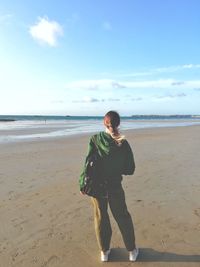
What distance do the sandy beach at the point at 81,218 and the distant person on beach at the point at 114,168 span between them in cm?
55

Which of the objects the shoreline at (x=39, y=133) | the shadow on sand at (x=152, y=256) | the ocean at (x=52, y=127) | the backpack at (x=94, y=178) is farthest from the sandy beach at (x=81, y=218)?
the ocean at (x=52, y=127)

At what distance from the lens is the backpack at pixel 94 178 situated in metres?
4.54

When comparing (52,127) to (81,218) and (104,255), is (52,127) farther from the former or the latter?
(104,255)

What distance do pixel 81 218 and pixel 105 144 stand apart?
2509 millimetres

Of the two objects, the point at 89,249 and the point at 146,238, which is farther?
the point at 146,238

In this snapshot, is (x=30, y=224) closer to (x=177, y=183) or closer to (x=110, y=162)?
(x=110, y=162)

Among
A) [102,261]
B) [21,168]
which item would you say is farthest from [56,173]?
[102,261]

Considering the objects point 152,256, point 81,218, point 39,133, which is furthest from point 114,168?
point 39,133

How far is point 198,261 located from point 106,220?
4.61ft

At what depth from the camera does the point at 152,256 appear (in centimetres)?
495

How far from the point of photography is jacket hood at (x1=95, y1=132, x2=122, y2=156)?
4496 mm

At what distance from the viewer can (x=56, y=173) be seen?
35.4ft

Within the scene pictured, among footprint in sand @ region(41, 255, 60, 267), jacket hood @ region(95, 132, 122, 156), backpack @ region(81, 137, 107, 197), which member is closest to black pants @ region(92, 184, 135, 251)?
backpack @ region(81, 137, 107, 197)

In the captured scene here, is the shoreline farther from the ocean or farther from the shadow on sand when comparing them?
the shadow on sand
